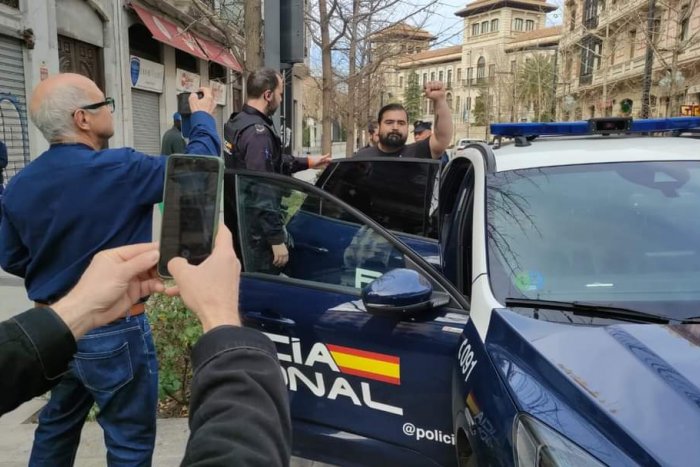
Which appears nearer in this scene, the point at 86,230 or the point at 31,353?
the point at 31,353

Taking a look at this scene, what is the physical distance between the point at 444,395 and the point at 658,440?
97 centimetres

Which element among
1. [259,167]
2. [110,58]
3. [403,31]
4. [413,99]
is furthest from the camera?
[413,99]

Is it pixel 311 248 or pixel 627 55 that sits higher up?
pixel 627 55

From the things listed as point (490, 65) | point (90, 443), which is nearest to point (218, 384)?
point (90, 443)

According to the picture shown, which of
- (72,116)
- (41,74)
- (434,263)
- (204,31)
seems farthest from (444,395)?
(204,31)

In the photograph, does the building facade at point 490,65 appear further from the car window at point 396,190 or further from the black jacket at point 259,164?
the black jacket at point 259,164

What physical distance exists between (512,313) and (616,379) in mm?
458

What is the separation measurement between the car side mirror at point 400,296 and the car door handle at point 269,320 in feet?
1.69

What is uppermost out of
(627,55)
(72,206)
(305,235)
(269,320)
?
(627,55)

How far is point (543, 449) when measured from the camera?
140 centimetres

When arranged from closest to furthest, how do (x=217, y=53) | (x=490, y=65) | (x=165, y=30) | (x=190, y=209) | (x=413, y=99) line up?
(x=190, y=209), (x=165, y=30), (x=217, y=53), (x=490, y=65), (x=413, y=99)

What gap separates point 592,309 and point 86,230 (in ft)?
6.04

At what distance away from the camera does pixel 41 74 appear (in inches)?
347

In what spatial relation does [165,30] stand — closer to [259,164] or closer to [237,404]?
[259,164]
